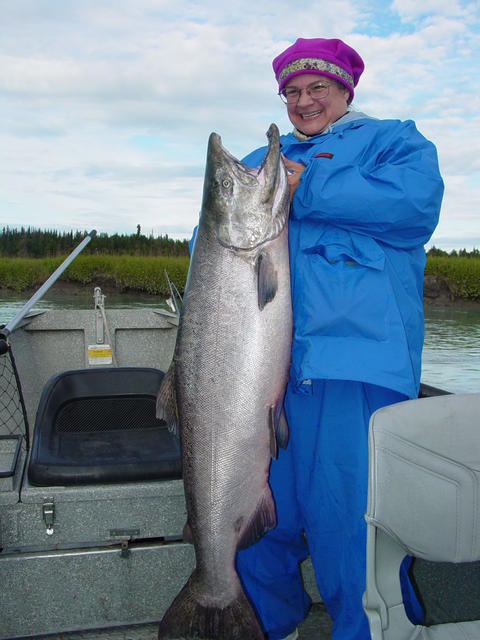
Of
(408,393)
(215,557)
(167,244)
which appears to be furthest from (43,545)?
(167,244)

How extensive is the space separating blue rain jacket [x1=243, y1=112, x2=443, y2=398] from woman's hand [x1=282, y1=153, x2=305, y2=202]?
0.03 metres

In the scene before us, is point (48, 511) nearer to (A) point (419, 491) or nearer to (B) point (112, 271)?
(A) point (419, 491)

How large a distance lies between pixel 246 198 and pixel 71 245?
81.4ft

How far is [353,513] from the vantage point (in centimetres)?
236

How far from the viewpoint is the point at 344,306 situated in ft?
7.51

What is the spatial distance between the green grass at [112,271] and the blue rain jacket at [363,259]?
22.3m

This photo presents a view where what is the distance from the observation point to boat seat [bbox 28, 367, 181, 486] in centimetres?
277

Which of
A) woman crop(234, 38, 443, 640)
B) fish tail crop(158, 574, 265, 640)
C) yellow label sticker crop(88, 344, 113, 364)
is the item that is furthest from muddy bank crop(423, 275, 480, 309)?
fish tail crop(158, 574, 265, 640)

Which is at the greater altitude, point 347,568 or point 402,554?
point 402,554

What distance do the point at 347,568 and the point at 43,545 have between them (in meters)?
1.33

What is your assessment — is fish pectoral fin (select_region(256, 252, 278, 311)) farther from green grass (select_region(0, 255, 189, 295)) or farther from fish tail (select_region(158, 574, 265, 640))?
green grass (select_region(0, 255, 189, 295))

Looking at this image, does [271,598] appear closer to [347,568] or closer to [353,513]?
[347,568]

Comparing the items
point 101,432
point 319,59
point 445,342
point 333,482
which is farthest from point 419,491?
point 445,342

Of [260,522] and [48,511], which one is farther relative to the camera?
[48,511]
